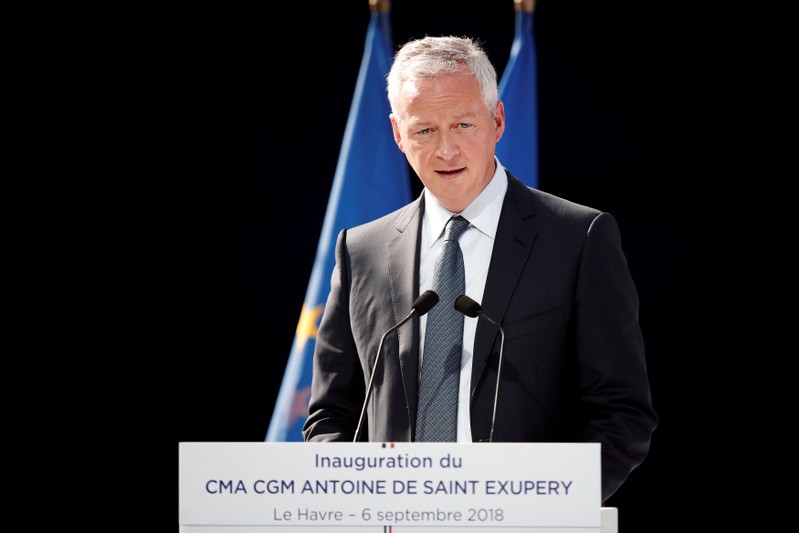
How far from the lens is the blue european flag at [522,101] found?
11.4 ft

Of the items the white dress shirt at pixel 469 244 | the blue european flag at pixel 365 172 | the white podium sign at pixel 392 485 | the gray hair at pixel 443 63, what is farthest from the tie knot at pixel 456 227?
the blue european flag at pixel 365 172

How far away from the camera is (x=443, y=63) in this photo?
196 cm

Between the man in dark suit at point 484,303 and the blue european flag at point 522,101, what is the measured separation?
1431mm

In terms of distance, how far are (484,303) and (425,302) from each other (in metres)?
0.19

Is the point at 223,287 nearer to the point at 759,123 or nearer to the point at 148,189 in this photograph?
the point at 148,189

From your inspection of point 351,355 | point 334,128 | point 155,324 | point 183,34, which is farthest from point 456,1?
point 351,355

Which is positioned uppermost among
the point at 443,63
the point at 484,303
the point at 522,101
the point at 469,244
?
the point at 522,101

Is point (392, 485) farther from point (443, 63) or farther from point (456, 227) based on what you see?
point (443, 63)

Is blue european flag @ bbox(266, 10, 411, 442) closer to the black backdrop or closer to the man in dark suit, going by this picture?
the black backdrop

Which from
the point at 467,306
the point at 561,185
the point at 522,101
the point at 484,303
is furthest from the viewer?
the point at 561,185

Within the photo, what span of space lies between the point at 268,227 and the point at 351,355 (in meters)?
1.92

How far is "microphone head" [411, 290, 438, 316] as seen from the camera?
1.71 m

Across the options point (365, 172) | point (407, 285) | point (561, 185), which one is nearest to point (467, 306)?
point (407, 285)

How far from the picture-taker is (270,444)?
4.73 ft
